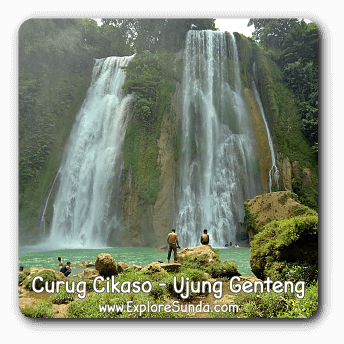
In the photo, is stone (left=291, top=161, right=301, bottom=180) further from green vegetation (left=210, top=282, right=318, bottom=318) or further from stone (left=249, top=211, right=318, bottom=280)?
green vegetation (left=210, top=282, right=318, bottom=318)

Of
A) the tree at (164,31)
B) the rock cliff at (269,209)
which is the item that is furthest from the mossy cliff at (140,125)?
the rock cliff at (269,209)

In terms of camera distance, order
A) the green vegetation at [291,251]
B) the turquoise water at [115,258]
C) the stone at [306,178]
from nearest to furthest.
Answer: the green vegetation at [291,251], the turquoise water at [115,258], the stone at [306,178]

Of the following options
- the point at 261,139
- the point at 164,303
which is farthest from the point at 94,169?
the point at 164,303

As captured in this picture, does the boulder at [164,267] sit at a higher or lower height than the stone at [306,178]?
lower

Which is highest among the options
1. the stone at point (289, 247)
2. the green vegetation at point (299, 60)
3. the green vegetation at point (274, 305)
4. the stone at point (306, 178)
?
the green vegetation at point (299, 60)

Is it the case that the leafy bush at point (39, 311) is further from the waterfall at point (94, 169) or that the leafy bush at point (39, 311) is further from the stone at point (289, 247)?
the waterfall at point (94, 169)

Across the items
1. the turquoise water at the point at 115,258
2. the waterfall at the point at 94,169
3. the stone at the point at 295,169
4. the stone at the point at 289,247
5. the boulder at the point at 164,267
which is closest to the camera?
the stone at the point at 289,247

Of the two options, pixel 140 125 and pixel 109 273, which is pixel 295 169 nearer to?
pixel 140 125
